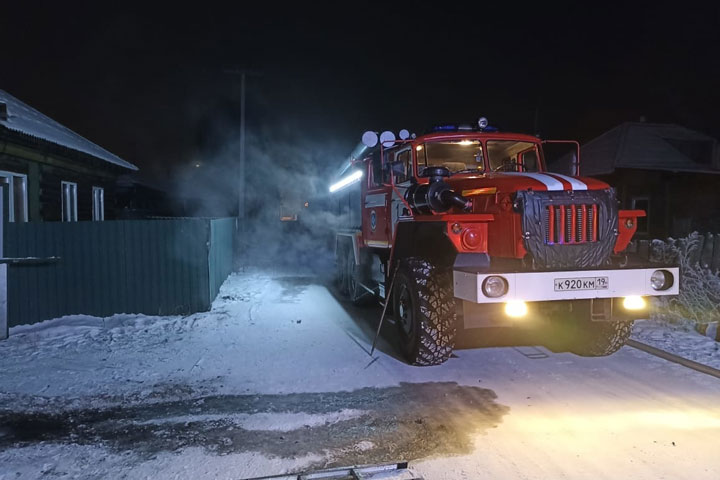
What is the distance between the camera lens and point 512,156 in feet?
23.5

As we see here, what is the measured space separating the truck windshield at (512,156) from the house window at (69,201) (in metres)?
11.2

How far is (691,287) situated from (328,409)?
6.29m

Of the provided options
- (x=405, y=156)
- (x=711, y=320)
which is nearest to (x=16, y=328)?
(x=405, y=156)

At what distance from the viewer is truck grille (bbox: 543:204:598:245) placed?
520 cm

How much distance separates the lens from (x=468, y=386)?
17.5 feet

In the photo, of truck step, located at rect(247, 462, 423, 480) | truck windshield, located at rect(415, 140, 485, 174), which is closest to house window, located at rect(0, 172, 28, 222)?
truck windshield, located at rect(415, 140, 485, 174)

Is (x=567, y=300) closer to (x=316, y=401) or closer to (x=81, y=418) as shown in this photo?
(x=316, y=401)

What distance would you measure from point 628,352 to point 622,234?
1722 millimetres

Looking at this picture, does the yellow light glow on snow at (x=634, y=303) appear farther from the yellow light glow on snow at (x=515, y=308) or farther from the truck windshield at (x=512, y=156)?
the truck windshield at (x=512, y=156)

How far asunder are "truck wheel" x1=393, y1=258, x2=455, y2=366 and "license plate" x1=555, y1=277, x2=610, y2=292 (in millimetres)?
1164

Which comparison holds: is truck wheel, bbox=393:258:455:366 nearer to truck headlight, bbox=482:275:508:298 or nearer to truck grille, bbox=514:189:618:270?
truck headlight, bbox=482:275:508:298

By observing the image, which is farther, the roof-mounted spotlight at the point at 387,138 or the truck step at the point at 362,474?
the roof-mounted spotlight at the point at 387,138

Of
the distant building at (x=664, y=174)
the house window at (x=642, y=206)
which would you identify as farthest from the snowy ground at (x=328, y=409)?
the house window at (x=642, y=206)

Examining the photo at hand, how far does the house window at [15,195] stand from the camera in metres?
10.6
